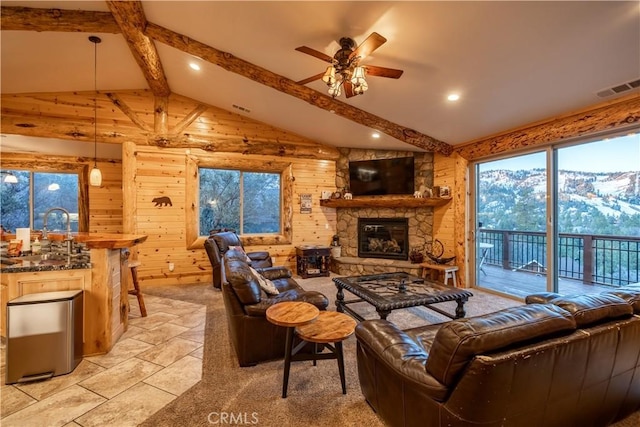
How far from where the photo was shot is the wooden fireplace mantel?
17.7 ft

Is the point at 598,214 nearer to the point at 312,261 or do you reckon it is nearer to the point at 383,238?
the point at 383,238

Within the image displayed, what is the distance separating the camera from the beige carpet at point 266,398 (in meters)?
1.79

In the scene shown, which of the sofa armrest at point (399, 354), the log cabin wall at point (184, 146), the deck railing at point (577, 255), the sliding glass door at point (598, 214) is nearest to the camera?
the sofa armrest at point (399, 354)

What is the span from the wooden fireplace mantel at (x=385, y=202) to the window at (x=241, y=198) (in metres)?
1.00

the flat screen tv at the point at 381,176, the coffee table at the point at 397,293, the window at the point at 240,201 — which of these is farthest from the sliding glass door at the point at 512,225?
the window at the point at 240,201

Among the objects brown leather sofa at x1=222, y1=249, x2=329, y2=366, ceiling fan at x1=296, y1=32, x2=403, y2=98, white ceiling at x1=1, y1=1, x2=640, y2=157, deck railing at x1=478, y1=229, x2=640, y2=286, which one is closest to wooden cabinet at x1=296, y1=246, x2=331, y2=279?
white ceiling at x1=1, y1=1, x2=640, y2=157

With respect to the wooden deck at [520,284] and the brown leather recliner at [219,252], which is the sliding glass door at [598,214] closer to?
the wooden deck at [520,284]

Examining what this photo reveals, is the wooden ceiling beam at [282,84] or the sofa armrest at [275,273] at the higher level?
the wooden ceiling beam at [282,84]

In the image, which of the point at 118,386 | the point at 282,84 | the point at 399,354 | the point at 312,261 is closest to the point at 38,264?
the point at 118,386

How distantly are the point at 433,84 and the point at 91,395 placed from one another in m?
4.43

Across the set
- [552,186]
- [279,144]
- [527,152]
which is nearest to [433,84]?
[527,152]

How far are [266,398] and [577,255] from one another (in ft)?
14.3

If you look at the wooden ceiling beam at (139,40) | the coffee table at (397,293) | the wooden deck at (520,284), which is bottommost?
the wooden deck at (520,284)

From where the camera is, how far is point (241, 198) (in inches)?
233
